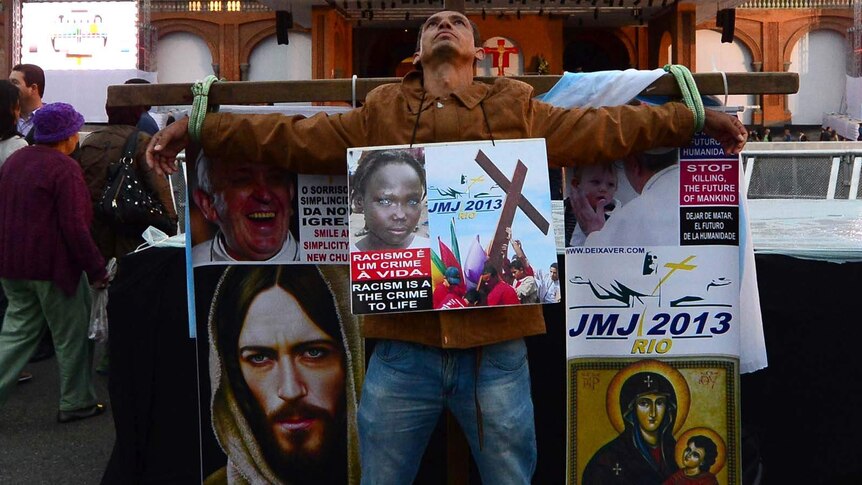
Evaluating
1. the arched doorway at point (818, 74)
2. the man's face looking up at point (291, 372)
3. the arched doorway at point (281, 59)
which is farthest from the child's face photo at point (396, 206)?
the arched doorway at point (818, 74)

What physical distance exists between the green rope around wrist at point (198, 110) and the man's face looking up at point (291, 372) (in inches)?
25.7

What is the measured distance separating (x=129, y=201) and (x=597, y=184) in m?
3.55

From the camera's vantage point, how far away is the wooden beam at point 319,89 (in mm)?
2895

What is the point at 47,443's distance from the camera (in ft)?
17.2

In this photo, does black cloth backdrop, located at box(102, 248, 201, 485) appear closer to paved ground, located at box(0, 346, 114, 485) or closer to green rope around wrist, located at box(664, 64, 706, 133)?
paved ground, located at box(0, 346, 114, 485)

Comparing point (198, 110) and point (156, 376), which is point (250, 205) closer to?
point (198, 110)

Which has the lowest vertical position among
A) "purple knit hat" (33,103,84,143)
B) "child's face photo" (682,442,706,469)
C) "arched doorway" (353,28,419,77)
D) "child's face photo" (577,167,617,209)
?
"child's face photo" (682,442,706,469)

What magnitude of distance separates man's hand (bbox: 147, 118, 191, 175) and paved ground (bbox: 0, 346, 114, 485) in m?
2.52

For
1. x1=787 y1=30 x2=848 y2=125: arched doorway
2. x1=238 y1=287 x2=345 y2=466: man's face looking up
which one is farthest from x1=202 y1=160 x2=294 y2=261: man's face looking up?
x1=787 y1=30 x2=848 y2=125: arched doorway

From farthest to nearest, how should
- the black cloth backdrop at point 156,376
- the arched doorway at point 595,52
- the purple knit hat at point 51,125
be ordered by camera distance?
1. the arched doorway at point 595,52
2. the purple knit hat at point 51,125
3. the black cloth backdrop at point 156,376

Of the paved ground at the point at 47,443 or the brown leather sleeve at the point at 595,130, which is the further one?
the paved ground at the point at 47,443

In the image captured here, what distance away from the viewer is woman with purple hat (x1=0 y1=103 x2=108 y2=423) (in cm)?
524

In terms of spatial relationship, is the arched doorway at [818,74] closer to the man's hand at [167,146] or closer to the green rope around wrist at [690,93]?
the green rope around wrist at [690,93]

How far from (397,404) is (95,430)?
3445mm
